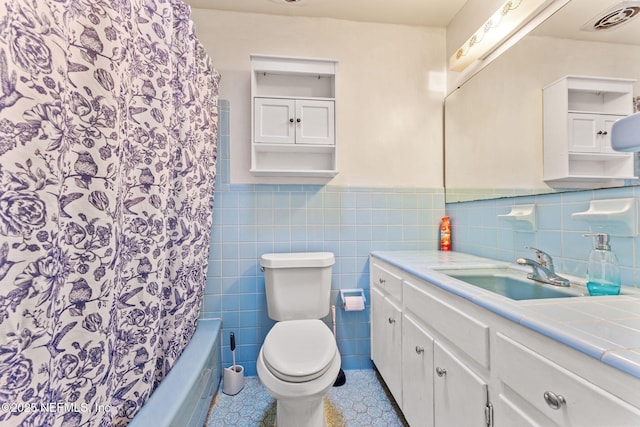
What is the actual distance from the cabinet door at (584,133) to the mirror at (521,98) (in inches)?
5.4

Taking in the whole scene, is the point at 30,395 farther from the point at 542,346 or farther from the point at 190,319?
the point at 542,346

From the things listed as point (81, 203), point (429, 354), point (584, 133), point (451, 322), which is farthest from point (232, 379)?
point (584, 133)

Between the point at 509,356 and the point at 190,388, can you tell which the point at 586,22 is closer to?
the point at 509,356

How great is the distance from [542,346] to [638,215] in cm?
67

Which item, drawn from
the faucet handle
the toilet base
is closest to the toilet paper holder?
the toilet base

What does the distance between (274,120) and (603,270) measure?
164 centimetres

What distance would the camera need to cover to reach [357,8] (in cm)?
185

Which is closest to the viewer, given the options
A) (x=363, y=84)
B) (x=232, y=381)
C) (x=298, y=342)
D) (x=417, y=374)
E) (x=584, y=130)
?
(x=584, y=130)

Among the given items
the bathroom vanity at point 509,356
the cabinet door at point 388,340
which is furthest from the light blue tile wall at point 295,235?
the bathroom vanity at point 509,356

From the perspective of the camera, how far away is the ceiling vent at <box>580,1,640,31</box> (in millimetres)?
935

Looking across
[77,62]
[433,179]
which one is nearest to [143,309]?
[77,62]

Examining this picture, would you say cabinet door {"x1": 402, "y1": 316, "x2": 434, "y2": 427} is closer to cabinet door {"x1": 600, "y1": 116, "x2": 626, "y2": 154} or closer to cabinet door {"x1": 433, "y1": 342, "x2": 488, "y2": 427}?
cabinet door {"x1": 433, "y1": 342, "x2": 488, "y2": 427}

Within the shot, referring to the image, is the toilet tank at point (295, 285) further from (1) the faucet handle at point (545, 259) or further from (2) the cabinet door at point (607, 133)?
(2) the cabinet door at point (607, 133)

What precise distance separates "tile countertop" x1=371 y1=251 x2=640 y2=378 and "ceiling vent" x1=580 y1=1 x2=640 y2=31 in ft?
3.00
